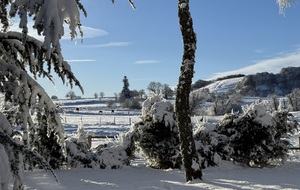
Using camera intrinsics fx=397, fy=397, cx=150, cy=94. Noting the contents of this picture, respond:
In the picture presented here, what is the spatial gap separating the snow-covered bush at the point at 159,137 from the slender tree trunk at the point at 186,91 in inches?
114

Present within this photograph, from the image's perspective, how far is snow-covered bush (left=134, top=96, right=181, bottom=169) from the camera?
1327 cm

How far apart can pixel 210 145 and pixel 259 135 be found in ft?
5.51

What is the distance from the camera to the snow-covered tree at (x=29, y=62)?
4.21 meters

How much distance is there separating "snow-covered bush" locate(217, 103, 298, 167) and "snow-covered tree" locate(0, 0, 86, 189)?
27.0 feet

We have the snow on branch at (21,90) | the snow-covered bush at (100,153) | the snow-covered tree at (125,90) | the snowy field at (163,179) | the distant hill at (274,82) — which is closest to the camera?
the snow on branch at (21,90)

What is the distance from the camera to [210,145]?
13.4 meters

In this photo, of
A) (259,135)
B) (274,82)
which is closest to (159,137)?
(259,135)

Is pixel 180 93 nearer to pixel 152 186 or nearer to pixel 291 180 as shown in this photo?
pixel 152 186

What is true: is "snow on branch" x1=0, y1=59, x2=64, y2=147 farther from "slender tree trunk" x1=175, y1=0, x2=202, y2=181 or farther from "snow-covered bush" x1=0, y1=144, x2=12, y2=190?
"slender tree trunk" x1=175, y1=0, x2=202, y2=181

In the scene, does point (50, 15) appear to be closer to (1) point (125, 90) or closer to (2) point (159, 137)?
(2) point (159, 137)

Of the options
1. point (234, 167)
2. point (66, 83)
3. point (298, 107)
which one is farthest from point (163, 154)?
point (298, 107)

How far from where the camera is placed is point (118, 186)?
31.4 ft

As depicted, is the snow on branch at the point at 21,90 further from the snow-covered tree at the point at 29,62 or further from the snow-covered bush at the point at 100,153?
the snow-covered bush at the point at 100,153

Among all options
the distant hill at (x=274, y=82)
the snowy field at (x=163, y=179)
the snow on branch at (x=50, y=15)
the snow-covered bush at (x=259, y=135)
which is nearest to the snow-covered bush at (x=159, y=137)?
the snowy field at (x=163, y=179)
